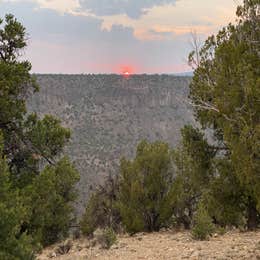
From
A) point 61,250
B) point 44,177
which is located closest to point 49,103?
point 61,250

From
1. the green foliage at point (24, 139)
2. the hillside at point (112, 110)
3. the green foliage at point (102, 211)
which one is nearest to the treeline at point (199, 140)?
the green foliage at point (24, 139)

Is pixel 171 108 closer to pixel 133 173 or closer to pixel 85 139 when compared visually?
pixel 85 139

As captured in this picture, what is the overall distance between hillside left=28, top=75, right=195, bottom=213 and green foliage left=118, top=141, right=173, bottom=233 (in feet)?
122

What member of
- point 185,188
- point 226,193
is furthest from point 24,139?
point 185,188

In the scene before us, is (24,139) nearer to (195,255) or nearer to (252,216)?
(195,255)

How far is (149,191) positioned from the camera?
20406 mm

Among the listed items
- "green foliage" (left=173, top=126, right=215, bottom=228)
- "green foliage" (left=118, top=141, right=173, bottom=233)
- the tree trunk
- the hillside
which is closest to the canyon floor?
the tree trunk

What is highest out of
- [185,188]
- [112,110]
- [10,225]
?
[10,225]

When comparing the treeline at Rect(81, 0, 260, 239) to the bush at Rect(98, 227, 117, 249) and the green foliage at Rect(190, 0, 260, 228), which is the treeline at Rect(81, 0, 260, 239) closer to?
the green foliage at Rect(190, 0, 260, 228)

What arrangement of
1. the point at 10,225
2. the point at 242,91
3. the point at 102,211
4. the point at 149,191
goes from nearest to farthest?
the point at 10,225 → the point at 242,91 → the point at 149,191 → the point at 102,211

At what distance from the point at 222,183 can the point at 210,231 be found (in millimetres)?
2124

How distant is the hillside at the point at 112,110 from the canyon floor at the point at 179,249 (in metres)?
42.3

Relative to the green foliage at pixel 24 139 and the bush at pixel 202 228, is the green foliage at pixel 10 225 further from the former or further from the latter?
the bush at pixel 202 228

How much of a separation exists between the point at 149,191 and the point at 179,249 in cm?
716
